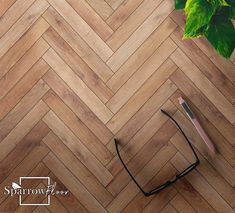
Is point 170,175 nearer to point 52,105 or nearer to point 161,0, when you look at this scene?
point 52,105

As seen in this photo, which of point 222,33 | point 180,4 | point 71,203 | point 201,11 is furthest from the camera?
point 71,203

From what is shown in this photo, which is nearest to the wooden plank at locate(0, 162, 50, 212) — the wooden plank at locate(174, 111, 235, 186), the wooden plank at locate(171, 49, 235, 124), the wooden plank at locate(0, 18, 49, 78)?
the wooden plank at locate(0, 18, 49, 78)

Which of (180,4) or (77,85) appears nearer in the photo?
(180,4)

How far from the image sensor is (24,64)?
80.7 inches

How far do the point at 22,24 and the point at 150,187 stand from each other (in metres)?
1.07

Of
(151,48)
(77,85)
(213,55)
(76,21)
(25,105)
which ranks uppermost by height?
(76,21)

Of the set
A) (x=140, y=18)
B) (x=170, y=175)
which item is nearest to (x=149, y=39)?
(x=140, y=18)

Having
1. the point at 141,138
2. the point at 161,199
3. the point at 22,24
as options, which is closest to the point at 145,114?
the point at 141,138

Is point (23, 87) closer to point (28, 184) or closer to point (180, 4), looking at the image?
point (28, 184)

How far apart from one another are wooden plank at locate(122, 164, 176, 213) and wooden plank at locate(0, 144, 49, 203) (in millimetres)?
515

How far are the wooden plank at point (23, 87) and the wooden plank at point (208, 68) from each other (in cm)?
72

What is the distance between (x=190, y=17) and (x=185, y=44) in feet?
1.60

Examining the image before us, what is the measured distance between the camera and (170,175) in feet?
6.66

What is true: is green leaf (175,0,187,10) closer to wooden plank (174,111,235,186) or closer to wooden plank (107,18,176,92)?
wooden plank (107,18,176,92)
